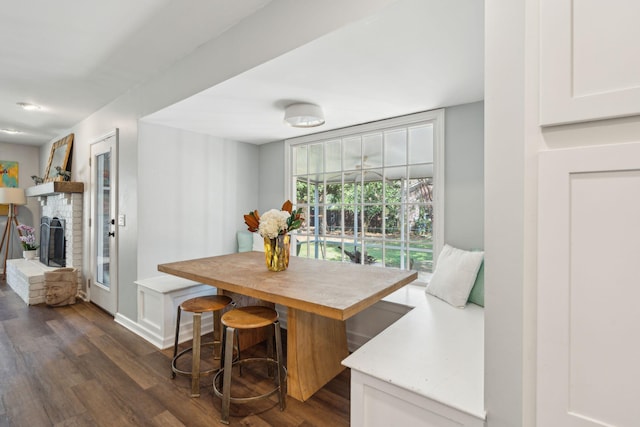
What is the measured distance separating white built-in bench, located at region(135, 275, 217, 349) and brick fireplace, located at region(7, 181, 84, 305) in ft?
6.47

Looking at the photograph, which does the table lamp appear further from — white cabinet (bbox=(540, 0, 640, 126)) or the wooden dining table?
white cabinet (bbox=(540, 0, 640, 126))

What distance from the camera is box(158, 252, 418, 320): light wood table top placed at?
4.67ft

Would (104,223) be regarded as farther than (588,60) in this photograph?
Yes

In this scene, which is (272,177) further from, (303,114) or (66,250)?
(66,250)

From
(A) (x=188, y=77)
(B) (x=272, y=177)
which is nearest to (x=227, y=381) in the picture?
(A) (x=188, y=77)

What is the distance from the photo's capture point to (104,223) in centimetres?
354

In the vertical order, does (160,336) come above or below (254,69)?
below

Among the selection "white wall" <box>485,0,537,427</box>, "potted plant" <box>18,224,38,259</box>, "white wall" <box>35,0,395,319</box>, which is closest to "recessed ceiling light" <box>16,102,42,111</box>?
"white wall" <box>35,0,395,319</box>

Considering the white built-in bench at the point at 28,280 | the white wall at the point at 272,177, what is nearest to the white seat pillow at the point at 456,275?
the white wall at the point at 272,177

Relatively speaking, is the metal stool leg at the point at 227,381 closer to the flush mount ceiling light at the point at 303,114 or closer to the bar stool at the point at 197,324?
the bar stool at the point at 197,324

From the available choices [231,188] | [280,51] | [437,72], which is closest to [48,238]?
[231,188]

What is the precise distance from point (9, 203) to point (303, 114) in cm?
581

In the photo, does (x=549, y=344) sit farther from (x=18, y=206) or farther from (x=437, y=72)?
(x=18, y=206)

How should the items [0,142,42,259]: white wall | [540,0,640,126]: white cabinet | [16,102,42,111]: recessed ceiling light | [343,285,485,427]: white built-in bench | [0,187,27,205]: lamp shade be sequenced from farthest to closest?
[0,142,42,259]: white wall → [0,187,27,205]: lamp shade → [16,102,42,111]: recessed ceiling light → [343,285,485,427]: white built-in bench → [540,0,640,126]: white cabinet
